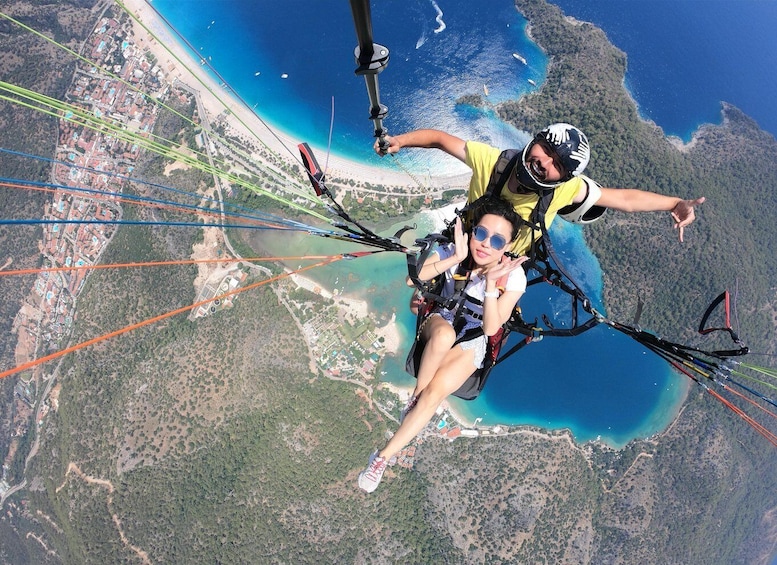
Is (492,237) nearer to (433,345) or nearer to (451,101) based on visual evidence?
(433,345)

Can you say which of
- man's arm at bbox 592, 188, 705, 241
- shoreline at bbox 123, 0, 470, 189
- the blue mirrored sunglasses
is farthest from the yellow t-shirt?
shoreline at bbox 123, 0, 470, 189

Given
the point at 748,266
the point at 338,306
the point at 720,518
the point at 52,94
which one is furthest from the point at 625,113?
the point at 52,94

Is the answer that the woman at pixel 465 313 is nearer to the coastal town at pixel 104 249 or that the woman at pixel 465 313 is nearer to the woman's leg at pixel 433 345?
the woman's leg at pixel 433 345

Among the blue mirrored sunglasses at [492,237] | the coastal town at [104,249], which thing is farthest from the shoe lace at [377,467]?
the coastal town at [104,249]

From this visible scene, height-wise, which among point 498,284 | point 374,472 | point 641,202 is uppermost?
point 641,202

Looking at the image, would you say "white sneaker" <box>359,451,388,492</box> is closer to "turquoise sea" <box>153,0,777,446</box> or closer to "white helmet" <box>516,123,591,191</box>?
"white helmet" <box>516,123,591,191</box>

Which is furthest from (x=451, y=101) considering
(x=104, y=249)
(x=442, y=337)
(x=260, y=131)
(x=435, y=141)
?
(x=442, y=337)

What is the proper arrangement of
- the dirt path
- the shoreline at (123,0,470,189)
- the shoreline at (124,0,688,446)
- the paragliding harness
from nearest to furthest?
the paragliding harness
the dirt path
the shoreline at (124,0,688,446)
the shoreline at (123,0,470,189)

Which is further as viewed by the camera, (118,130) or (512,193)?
(118,130)
